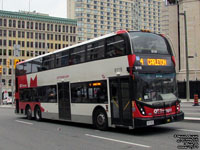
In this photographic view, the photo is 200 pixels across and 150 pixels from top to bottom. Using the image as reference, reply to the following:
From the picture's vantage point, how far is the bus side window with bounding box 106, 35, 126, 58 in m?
11.2

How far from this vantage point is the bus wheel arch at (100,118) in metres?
12.2

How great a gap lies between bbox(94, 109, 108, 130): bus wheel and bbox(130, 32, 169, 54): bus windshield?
3245 mm

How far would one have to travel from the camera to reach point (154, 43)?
38.1 ft

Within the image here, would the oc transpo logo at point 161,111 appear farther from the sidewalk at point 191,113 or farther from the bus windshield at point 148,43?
the sidewalk at point 191,113

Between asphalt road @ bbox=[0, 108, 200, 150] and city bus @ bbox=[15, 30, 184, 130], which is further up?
city bus @ bbox=[15, 30, 184, 130]

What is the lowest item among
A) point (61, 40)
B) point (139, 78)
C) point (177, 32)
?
point (139, 78)

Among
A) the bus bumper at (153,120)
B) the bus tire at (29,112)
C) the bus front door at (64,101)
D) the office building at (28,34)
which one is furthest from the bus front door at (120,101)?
the office building at (28,34)

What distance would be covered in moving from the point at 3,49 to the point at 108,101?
8662 cm

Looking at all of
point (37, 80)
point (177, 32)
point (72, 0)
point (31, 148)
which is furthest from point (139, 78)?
point (72, 0)

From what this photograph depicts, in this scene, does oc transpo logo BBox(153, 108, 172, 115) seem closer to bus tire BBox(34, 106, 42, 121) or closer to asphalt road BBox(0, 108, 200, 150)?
asphalt road BBox(0, 108, 200, 150)

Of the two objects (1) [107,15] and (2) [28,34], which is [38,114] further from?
(1) [107,15]

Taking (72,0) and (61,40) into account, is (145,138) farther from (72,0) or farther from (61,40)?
(72,0)

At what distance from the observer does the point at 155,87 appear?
10930 millimetres

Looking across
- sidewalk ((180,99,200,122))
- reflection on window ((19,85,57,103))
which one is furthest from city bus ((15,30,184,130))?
sidewalk ((180,99,200,122))
